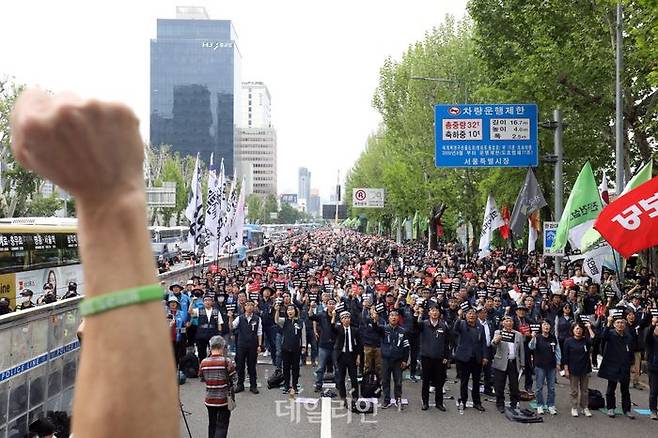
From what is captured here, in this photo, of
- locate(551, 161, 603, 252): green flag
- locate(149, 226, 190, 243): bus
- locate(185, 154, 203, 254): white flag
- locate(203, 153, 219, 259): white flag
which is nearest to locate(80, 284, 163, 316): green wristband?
locate(551, 161, 603, 252): green flag

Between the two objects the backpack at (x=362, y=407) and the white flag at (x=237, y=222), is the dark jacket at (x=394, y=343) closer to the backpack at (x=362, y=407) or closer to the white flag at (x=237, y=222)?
the backpack at (x=362, y=407)

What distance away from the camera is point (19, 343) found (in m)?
7.02

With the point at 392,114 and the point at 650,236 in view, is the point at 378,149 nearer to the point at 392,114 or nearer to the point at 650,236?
the point at 392,114

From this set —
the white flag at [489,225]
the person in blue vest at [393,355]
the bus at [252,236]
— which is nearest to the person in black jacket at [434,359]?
the person in blue vest at [393,355]

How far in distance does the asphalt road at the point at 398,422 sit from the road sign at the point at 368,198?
139 feet

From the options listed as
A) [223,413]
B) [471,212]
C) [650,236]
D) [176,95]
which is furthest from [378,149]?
[176,95]

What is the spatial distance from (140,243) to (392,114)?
3878cm

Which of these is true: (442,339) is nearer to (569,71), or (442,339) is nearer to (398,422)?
(398,422)

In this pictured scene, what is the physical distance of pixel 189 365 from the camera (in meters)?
12.1

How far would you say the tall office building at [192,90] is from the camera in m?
144

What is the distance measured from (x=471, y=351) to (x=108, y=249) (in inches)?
386

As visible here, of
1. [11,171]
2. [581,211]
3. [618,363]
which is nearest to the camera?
[618,363]

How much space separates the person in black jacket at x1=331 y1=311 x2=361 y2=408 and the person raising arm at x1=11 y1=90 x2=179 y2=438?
9549 mm

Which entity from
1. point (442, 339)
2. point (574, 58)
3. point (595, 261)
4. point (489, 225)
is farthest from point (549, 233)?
point (442, 339)
